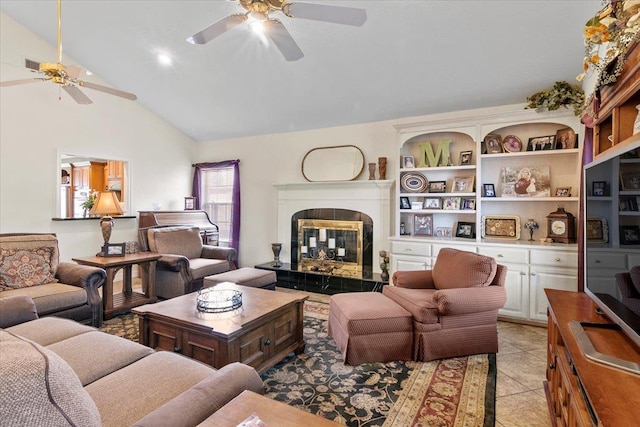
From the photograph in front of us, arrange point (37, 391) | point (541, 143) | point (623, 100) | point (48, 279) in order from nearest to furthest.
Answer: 1. point (37, 391)
2. point (623, 100)
3. point (48, 279)
4. point (541, 143)

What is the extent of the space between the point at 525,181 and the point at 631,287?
278 cm

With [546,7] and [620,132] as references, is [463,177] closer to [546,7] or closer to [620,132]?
[546,7]

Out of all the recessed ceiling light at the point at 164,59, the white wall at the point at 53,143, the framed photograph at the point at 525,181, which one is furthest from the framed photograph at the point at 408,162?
the white wall at the point at 53,143

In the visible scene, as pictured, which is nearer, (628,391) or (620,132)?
(628,391)

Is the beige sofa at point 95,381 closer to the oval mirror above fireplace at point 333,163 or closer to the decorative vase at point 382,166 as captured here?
the decorative vase at point 382,166

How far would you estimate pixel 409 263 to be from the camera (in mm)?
3926

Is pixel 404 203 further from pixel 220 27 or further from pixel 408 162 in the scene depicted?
pixel 220 27

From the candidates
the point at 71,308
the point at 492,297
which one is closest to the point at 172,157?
the point at 71,308

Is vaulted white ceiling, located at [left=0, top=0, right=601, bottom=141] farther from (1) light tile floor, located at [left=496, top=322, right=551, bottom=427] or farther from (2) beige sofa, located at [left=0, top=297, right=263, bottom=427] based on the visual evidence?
(2) beige sofa, located at [left=0, top=297, right=263, bottom=427]

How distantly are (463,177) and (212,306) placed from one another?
132 inches

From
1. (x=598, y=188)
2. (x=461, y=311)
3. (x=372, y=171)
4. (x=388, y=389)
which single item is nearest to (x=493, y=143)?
(x=372, y=171)

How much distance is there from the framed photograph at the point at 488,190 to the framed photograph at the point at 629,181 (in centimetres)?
256

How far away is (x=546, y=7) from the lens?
101 inches

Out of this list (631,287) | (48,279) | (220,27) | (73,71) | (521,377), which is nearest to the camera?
(631,287)
